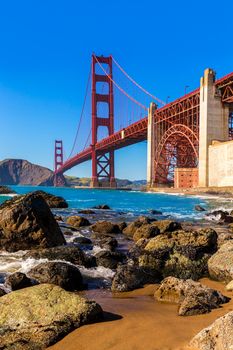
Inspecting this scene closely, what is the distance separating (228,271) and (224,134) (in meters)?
47.8

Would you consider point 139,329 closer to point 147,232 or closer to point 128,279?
point 128,279

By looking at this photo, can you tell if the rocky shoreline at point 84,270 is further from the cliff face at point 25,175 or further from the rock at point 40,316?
the cliff face at point 25,175

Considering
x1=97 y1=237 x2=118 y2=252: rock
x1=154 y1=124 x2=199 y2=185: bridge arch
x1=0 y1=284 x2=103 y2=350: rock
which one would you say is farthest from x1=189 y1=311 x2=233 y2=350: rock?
x1=154 y1=124 x2=199 y2=185: bridge arch

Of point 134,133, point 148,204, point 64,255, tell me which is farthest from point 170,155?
point 64,255

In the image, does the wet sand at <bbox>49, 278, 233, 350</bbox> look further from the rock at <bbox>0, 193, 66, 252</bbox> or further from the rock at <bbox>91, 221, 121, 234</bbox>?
the rock at <bbox>91, 221, 121, 234</bbox>

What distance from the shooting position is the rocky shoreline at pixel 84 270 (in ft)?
11.9

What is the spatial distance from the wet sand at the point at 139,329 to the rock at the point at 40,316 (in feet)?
0.35

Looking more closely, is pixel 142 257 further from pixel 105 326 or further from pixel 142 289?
pixel 105 326

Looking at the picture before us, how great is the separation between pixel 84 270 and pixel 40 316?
10.1ft

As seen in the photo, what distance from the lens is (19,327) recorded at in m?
3.53

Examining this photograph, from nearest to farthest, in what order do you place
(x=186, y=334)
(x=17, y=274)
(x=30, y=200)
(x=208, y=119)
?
(x=186, y=334)
(x=17, y=274)
(x=30, y=200)
(x=208, y=119)

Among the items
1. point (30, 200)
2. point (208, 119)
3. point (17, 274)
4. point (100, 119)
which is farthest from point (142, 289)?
point (100, 119)

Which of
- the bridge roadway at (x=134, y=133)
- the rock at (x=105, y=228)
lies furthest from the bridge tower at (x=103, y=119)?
the rock at (x=105, y=228)

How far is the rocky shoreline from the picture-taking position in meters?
3.62
